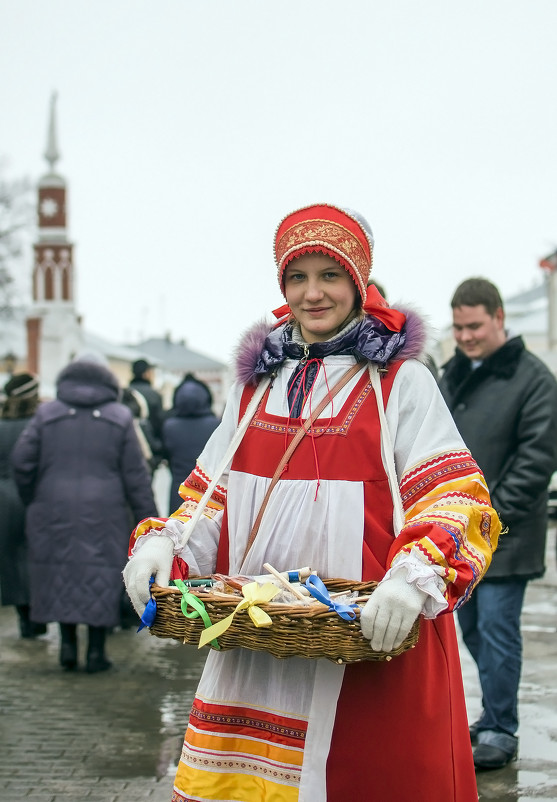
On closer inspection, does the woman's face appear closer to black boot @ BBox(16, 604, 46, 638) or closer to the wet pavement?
the wet pavement

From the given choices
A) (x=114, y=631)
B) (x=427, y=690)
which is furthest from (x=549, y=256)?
(x=427, y=690)

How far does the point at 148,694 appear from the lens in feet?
19.6

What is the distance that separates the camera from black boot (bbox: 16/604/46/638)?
7578mm

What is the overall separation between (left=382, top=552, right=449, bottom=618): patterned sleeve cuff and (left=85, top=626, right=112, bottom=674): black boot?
4474mm

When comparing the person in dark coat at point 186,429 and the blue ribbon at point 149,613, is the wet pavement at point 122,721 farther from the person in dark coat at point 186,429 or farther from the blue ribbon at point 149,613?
the blue ribbon at point 149,613

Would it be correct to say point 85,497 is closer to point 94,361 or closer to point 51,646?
point 94,361

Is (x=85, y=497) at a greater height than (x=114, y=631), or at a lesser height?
greater

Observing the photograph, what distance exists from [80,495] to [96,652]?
974mm

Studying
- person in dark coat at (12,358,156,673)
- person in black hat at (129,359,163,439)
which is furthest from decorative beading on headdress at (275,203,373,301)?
person in black hat at (129,359,163,439)

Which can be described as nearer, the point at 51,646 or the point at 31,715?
the point at 31,715

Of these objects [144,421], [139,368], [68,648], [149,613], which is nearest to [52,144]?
[139,368]

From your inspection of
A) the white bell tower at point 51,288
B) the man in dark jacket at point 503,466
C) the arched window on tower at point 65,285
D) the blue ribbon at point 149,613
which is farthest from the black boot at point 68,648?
the arched window on tower at point 65,285

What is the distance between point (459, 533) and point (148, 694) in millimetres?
3854

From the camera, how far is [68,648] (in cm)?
661
